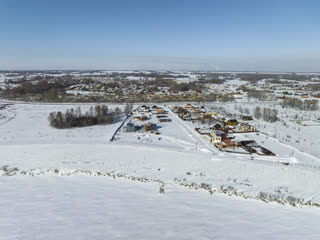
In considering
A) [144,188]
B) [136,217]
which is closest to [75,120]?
[144,188]

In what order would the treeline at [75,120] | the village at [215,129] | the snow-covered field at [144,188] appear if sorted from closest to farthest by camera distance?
the snow-covered field at [144,188]
the village at [215,129]
the treeline at [75,120]

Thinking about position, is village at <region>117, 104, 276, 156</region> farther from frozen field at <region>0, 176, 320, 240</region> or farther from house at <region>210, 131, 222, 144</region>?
frozen field at <region>0, 176, 320, 240</region>

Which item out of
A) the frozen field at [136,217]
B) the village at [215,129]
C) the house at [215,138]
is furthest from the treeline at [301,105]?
the frozen field at [136,217]

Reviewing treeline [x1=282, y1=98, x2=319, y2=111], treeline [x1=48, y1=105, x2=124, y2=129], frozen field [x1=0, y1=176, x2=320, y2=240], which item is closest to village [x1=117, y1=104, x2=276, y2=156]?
treeline [x1=48, y1=105, x2=124, y2=129]

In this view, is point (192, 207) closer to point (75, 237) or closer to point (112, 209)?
point (112, 209)

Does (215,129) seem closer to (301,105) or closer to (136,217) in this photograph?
(136,217)

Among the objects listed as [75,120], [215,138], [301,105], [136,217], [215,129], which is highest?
[301,105]

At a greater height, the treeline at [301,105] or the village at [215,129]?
the treeline at [301,105]

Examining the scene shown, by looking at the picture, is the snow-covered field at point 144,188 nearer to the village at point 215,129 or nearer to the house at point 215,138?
the village at point 215,129

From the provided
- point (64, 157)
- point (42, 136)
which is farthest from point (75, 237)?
point (42, 136)
